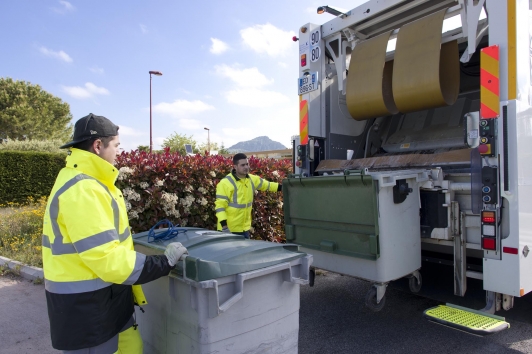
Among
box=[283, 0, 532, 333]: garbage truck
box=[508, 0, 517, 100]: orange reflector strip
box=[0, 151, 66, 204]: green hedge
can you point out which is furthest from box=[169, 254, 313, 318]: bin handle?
box=[0, 151, 66, 204]: green hedge

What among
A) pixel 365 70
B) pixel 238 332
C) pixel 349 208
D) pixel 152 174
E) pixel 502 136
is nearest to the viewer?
pixel 238 332

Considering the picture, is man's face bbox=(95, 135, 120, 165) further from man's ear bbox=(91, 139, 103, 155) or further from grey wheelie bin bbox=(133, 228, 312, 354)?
grey wheelie bin bbox=(133, 228, 312, 354)

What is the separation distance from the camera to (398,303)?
12.8ft

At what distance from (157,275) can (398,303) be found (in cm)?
294

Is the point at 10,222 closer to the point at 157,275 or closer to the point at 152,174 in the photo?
the point at 152,174

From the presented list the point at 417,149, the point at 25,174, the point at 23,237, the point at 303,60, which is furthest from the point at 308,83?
the point at 25,174

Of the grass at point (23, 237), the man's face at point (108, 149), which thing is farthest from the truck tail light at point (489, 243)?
the grass at point (23, 237)

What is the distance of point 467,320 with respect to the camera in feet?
8.06

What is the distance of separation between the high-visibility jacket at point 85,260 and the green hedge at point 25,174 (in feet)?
40.1

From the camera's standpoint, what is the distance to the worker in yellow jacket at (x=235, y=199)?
421 centimetres

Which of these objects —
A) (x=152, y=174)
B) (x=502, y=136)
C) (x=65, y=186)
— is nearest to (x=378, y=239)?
(x=502, y=136)

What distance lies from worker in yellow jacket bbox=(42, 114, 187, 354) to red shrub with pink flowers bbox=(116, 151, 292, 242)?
8.95ft

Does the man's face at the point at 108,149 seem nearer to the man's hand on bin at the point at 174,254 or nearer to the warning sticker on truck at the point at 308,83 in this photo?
the man's hand on bin at the point at 174,254

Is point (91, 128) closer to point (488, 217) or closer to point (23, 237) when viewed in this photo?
point (488, 217)
